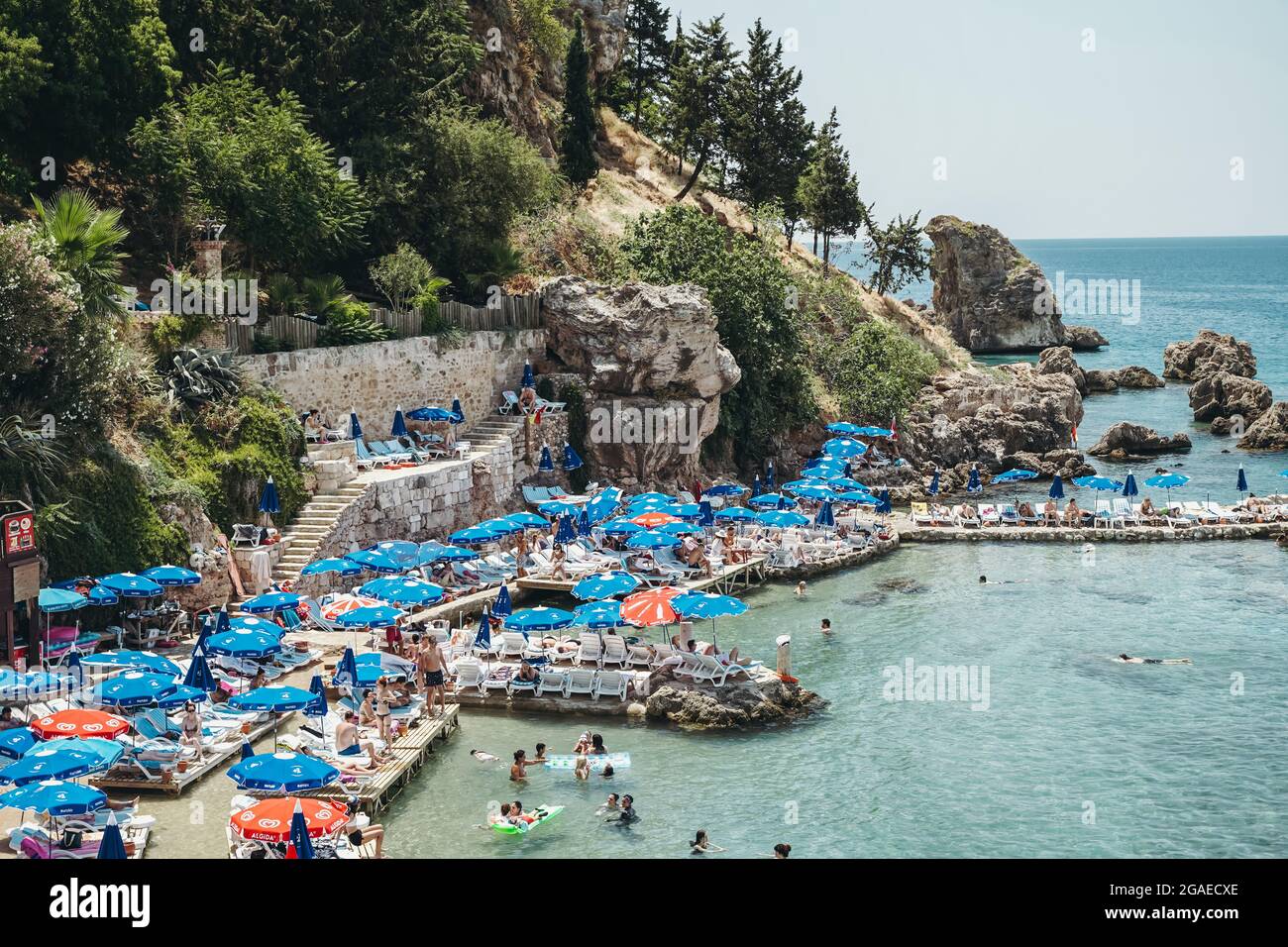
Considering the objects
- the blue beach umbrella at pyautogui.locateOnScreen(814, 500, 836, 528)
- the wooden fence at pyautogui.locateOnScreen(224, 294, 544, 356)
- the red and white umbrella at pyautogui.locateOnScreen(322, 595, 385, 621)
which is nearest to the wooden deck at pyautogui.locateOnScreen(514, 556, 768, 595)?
the blue beach umbrella at pyautogui.locateOnScreen(814, 500, 836, 528)

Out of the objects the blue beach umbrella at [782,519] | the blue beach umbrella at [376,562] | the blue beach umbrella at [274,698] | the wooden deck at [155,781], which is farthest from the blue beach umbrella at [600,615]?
the blue beach umbrella at [782,519]

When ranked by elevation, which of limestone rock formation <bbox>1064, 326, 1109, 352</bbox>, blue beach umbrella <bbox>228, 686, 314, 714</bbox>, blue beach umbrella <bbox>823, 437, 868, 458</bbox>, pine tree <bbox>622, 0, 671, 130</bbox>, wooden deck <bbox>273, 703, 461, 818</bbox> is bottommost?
wooden deck <bbox>273, 703, 461, 818</bbox>

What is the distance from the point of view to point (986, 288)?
354 ft

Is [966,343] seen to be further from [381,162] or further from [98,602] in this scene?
[98,602]

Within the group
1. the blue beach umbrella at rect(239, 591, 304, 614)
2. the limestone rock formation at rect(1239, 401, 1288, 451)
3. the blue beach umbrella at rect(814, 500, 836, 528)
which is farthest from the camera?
the limestone rock formation at rect(1239, 401, 1288, 451)

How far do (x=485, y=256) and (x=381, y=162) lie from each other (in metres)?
4.98

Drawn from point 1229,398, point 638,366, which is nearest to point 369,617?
point 638,366

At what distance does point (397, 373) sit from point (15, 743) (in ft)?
75.7

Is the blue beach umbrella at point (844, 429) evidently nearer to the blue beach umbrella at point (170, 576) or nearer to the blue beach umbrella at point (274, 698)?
the blue beach umbrella at point (170, 576)

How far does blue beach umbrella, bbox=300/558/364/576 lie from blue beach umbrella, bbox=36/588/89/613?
18.2 ft

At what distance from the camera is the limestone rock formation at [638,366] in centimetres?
4678

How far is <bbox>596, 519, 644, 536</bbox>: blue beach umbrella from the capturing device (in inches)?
1515

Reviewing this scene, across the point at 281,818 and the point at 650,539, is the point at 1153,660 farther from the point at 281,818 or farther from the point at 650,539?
the point at 281,818

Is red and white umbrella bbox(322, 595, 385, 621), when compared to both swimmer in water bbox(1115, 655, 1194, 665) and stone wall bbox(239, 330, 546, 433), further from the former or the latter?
swimmer in water bbox(1115, 655, 1194, 665)
